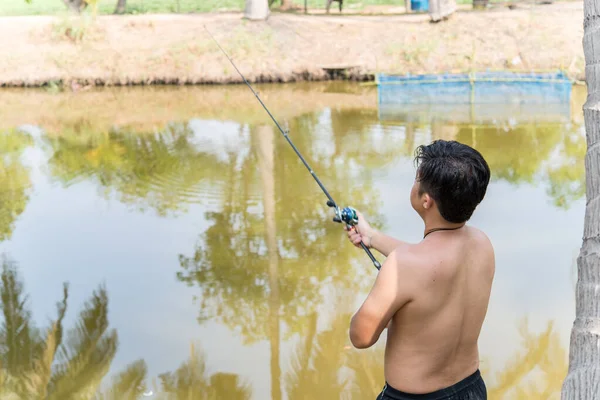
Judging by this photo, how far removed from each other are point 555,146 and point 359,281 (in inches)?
199

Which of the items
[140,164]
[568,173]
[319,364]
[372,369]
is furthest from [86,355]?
[568,173]

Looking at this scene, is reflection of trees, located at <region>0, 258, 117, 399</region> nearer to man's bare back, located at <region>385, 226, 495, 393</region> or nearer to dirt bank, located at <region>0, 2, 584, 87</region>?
man's bare back, located at <region>385, 226, 495, 393</region>

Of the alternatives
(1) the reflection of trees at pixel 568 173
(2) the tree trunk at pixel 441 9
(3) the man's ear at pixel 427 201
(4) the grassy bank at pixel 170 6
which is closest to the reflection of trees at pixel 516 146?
(1) the reflection of trees at pixel 568 173

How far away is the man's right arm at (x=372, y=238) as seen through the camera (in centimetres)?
242

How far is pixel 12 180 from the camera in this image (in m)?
8.59

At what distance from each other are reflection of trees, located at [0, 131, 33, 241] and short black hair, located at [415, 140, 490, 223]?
5.47 meters

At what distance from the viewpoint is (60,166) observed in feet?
30.4

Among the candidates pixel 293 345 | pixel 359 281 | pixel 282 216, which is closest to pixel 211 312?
pixel 293 345

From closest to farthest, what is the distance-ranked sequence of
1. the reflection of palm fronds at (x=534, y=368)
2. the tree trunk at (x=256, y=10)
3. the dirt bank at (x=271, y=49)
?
the reflection of palm fronds at (x=534, y=368), the dirt bank at (x=271, y=49), the tree trunk at (x=256, y=10)

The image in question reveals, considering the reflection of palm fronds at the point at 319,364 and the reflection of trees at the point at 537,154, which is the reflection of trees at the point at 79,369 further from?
the reflection of trees at the point at 537,154

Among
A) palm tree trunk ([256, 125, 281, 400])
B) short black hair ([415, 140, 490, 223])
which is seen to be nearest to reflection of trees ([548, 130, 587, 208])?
palm tree trunk ([256, 125, 281, 400])

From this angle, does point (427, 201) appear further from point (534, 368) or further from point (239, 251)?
point (239, 251)

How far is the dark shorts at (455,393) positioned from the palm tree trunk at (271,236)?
2.13m

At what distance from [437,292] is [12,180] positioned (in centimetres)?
750
